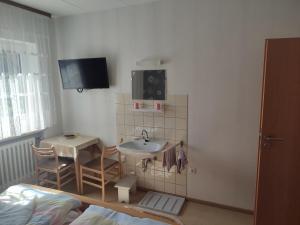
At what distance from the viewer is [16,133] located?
2.68 m

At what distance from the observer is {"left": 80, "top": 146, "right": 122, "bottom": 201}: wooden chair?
2.68 metres

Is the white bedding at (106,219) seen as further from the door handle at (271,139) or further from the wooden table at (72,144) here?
the wooden table at (72,144)

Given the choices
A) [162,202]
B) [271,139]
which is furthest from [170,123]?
[271,139]

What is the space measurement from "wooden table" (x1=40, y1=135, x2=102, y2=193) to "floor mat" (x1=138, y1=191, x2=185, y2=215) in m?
0.95

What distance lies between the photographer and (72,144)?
2857mm

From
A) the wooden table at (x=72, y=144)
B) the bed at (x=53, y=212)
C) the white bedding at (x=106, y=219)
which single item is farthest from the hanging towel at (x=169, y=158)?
the wooden table at (x=72, y=144)

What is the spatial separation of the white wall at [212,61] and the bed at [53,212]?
50.1 inches

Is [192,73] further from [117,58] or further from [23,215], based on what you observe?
[23,215]

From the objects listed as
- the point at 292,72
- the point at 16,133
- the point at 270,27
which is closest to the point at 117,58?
the point at 16,133

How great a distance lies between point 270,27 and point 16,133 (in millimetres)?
3127

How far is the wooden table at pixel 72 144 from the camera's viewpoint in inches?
111

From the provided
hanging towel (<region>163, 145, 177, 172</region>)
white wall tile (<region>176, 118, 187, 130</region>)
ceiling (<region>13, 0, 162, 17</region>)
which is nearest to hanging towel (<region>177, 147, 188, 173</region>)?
hanging towel (<region>163, 145, 177, 172</region>)

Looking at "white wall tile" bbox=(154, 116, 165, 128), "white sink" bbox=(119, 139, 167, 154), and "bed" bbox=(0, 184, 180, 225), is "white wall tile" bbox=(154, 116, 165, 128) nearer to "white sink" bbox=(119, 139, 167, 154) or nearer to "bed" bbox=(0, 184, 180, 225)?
"white sink" bbox=(119, 139, 167, 154)

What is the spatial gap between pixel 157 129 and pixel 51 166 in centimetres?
150
